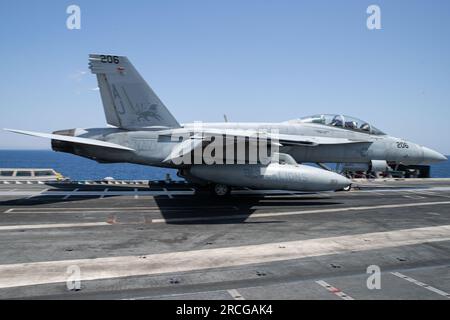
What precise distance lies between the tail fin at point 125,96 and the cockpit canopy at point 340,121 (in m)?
7.30

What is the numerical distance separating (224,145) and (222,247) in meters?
7.77

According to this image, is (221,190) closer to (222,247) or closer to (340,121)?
(340,121)

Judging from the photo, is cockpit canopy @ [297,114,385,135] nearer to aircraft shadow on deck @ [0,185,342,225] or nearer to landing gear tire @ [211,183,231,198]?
aircraft shadow on deck @ [0,185,342,225]

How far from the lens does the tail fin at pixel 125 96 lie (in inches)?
783

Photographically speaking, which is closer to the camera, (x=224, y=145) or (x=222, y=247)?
(x=222, y=247)

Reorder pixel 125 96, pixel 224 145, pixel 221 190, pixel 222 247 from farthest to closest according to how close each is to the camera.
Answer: pixel 125 96, pixel 221 190, pixel 224 145, pixel 222 247

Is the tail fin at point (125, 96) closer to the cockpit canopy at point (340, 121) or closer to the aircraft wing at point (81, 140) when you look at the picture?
the aircraft wing at point (81, 140)

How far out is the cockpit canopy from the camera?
2103 cm

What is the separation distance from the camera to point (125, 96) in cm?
2008

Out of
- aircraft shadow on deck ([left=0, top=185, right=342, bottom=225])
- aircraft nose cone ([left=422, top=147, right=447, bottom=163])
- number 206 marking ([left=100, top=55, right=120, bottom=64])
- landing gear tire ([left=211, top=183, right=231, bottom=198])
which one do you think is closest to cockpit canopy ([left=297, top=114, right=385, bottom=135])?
aircraft nose cone ([left=422, top=147, right=447, bottom=163])

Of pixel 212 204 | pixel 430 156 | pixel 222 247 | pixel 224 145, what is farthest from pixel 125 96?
pixel 430 156

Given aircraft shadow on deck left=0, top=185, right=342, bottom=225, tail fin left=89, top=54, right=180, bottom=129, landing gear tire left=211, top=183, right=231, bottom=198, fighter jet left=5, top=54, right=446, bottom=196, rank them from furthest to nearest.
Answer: tail fin left=89, top=54, right=180, bottom=129, landing gear tire left=211, top=183, right=231, bottom=198, fighter jet left=5, top=54, right=446, bottom=196, aircraft shadow on deck left=0, top=185, right=342, bottom=225

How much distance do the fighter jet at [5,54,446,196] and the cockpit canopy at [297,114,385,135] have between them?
5 centimetres
